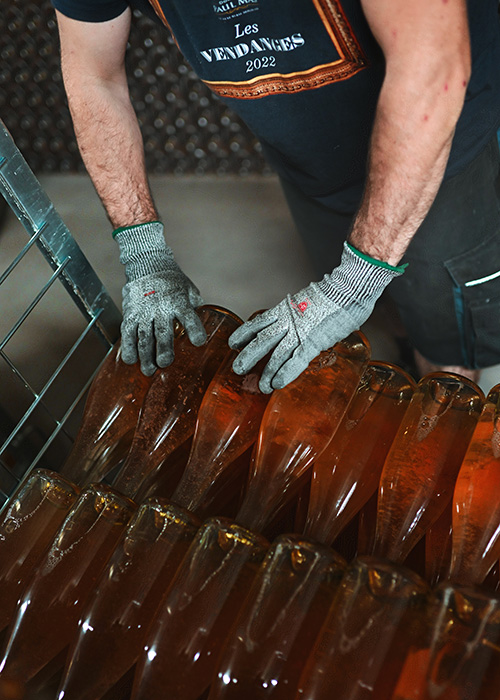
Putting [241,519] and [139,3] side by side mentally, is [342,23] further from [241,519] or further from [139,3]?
[241,519]

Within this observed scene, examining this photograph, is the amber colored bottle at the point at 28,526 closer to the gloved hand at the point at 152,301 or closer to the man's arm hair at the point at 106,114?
the gloved hand at the point at 152,301

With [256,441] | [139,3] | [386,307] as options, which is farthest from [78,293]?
[386,307]

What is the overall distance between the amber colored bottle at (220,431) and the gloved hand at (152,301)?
0.28 feet

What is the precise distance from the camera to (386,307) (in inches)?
62.1

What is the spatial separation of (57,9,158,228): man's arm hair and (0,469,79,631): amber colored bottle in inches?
23.3

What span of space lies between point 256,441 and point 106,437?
159 mm

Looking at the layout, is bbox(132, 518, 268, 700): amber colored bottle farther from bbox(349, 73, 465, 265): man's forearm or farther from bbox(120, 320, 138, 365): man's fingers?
bbox(349, 73, 465, 265): man's forearm

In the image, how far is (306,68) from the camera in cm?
89

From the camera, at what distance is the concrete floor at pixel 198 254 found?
1541 millimetres

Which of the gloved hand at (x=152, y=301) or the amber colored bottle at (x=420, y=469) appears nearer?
the amber colored bottle at (x=420, y=469)

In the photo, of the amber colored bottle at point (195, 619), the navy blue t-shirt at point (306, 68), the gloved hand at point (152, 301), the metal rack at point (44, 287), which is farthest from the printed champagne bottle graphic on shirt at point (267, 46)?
the amber colored bottle at point (195, 619)

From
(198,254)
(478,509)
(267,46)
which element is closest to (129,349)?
(478,509)

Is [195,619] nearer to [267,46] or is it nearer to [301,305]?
[301,305]

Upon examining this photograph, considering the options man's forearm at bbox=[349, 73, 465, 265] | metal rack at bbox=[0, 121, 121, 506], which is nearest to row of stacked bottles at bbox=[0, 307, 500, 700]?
metal rack at bbox=[0, 121, 121, 506]
